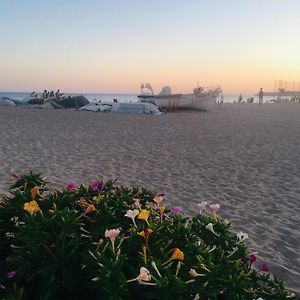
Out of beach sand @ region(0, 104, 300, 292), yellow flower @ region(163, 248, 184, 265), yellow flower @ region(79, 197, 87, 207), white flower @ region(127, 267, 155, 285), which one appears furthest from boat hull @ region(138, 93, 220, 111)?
white flower @ region(127, 267, 155, 285)

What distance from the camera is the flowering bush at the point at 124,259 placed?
5.86ft

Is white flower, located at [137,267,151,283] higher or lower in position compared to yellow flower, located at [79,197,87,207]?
lower

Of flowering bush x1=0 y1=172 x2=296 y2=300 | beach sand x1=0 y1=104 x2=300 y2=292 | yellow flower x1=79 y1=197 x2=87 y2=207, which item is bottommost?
beach sand x1=0 y1=104 x2=300 y2=292

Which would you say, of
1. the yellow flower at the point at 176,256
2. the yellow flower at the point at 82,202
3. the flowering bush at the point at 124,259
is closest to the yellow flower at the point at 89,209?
the flowering bush at the point at 124,259

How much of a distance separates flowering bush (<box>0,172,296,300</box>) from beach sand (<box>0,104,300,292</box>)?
6.91ft

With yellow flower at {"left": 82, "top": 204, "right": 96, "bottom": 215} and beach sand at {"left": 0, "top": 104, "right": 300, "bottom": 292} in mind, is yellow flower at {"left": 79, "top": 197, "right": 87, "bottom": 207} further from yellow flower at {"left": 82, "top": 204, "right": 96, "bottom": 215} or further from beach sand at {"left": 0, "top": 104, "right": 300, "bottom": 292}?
beach sand at {"left": 0, "top": 104, "right": 300, "bottom": 292}

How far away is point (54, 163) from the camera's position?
10.1 meters

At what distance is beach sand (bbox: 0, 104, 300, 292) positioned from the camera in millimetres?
5582

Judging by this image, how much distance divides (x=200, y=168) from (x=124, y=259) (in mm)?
8192

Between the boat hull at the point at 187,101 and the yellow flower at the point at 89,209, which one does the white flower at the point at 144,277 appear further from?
the boat hull at the point at 187,101

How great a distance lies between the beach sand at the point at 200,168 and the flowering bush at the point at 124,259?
211cm

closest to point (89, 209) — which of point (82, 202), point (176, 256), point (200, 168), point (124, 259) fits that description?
point (82, 202)

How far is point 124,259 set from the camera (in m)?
1.91

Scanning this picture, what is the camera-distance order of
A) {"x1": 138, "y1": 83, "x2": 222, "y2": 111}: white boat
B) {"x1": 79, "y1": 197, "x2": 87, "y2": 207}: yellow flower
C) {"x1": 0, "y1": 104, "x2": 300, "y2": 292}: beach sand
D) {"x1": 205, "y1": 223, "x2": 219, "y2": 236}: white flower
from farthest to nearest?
{"x1": 138, "y1": 83, "x2": 222, "y2": 111}: white boat < {"x1": 0, "y1": 104, "x2": 300, "y2": 292}: beach sand < {"x1": 79, "y1": 197, "x2": 87, "y2": 207}: yellow flower < {"x1": 205, "y1": 223, "x2": 219, "y2": 236}: white flower
